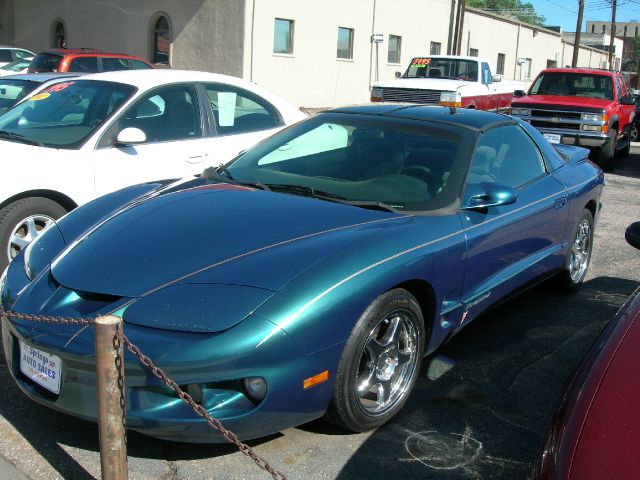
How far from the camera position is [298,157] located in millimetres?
4613

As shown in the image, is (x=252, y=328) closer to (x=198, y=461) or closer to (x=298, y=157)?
(x=198, y=461)

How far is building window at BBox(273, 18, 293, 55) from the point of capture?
22656mm

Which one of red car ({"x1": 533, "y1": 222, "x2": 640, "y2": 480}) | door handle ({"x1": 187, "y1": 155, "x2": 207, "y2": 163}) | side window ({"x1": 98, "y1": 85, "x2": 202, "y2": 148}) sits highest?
side window ({"x1": 98, "y1": 85, "x2": 202, "y2": 148})

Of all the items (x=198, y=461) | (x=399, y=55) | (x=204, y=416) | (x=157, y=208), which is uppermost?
(x=399, y=55)

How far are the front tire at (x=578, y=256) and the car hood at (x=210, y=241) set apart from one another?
92.1 inches

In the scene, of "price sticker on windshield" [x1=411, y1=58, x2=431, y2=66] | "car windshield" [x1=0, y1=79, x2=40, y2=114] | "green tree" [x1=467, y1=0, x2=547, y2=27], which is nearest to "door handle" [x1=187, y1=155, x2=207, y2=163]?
"car windshield" [x1=0, y1=79, x2=40, y2=114]

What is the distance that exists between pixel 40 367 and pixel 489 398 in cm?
223

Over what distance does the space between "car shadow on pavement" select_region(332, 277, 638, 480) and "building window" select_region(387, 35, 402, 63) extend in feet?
76.4

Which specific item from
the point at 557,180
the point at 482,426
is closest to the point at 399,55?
the point at 557,180

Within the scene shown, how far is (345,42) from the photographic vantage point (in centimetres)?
2561

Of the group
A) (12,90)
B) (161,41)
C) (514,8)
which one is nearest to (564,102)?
(12,90)

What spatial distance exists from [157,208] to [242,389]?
4.37 ft

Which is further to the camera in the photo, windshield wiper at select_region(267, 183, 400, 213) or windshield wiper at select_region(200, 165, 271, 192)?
windshield wiper at select_region(200, 165, 271, 192)

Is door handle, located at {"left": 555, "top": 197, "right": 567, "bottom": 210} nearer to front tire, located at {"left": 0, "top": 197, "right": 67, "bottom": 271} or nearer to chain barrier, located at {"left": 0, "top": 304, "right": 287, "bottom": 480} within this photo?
chain barrier, located at {"left": 0, "top": 304, "right": 287, "bottom": 480}
